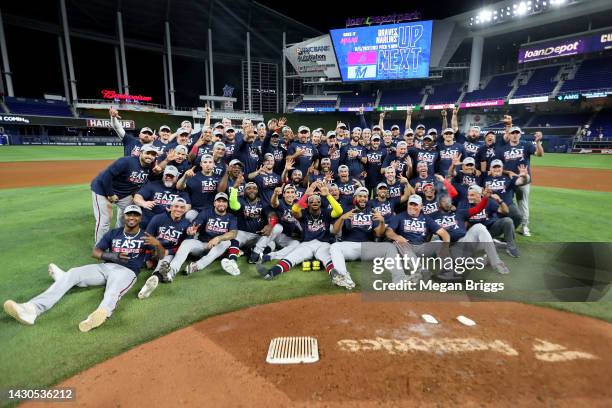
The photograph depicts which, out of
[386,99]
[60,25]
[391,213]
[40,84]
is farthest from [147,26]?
[391,213]

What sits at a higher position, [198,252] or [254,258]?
[198,252]

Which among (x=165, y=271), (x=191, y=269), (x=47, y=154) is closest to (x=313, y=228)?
(x=191, y=269)

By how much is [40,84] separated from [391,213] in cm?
5467

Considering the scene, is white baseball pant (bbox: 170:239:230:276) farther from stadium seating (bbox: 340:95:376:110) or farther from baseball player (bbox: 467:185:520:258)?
stadium seating (bbox: 340:95:376:110)

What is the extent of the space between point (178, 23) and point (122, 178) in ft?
159

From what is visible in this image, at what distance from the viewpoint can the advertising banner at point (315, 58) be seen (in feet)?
141

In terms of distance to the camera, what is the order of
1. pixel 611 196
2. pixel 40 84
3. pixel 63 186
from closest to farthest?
pixel 611 196
pixel 63 186
pixel 40 84

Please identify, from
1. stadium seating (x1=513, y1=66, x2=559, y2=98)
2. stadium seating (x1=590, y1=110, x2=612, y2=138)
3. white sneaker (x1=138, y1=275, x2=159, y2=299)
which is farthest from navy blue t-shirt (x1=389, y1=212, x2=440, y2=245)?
stadium seating (x1=513, y1=66, x2=559, y2=98)

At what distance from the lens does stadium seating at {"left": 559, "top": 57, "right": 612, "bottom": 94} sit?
101ft

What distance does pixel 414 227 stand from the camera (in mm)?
5633

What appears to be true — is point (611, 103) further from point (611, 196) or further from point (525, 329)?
point (525, 329)

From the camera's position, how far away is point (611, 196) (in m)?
11.8

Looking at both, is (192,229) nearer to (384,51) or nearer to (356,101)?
(384,51)

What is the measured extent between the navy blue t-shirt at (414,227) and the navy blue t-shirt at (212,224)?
2988 mm
